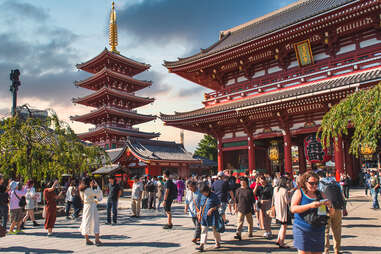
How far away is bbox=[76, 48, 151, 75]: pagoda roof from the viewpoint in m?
39.9

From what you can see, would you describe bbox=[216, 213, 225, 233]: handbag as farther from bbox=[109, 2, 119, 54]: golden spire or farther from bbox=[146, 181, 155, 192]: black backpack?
bbox=[109, 2, 119, 54]: golden spire

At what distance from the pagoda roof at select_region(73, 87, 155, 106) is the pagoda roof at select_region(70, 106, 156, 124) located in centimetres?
204

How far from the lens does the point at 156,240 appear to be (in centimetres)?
761

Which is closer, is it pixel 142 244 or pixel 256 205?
pixel 142 244

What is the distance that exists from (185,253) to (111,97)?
37.1m

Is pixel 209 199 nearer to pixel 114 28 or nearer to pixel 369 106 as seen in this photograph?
pixel 369 106

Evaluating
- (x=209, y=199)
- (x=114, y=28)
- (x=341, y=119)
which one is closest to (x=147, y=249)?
(x=209, y=199)

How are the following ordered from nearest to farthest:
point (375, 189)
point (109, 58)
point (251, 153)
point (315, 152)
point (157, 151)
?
point (375, 189) → point (315, 152) → point (251, 153) → point (157, 151) → point (109, 58)

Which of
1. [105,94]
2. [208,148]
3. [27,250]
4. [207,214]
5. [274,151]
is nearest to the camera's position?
[207,214]

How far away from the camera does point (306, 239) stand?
3.93 meters

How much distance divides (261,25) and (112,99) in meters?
25.4

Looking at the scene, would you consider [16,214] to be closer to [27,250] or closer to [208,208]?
[27,250]

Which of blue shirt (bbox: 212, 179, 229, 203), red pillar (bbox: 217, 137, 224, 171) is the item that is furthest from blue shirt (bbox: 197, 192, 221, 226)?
red pillar (bbox: 217, 137, 224, 171)

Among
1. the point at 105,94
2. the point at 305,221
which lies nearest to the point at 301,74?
the point at 305,221
